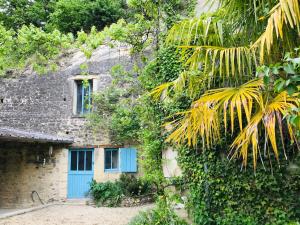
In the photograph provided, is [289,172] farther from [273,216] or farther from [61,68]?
Answer: [61,68]

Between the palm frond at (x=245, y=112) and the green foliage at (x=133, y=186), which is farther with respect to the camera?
the green foliage at (x=133, y=186)

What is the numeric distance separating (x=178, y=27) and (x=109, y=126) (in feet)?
22.5

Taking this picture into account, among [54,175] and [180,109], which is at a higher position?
[180,109]

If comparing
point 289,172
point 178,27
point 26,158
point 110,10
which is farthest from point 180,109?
point 110,10

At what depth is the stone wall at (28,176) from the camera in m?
10.1

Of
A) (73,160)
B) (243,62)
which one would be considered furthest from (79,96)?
(243,62)

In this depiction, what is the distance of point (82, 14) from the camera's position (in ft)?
44.2

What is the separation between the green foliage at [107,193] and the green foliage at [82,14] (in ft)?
23.2

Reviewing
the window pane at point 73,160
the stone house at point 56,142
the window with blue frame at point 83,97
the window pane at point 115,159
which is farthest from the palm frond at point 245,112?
the window with blue frame at point 83,97

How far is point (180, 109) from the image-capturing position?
5.08 m

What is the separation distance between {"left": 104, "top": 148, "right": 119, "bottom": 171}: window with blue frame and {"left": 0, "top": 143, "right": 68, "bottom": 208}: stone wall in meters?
1.37

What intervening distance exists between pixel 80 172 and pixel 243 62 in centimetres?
816

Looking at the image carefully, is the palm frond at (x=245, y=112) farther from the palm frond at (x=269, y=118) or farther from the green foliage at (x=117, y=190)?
the green foliage at (x=117, y=190)

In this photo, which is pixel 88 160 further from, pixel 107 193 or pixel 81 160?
pixel 107 193
